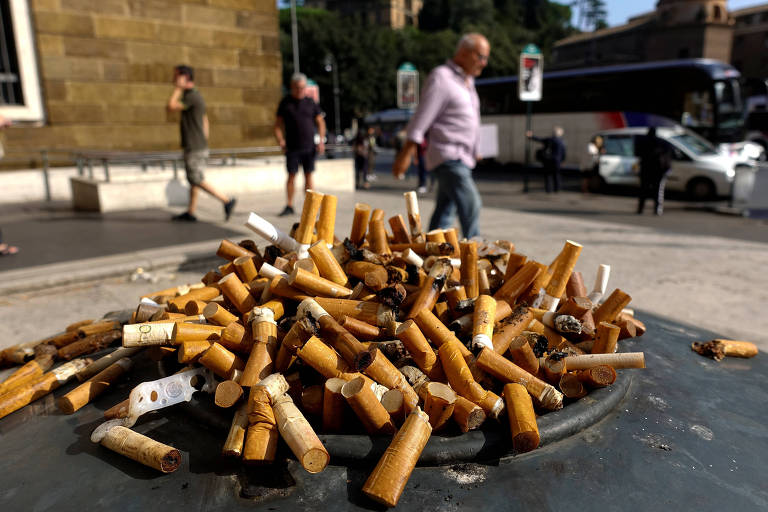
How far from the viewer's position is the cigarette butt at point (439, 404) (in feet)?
4.29

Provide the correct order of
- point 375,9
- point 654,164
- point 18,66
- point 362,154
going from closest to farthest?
point 18,66 < point 654,164 < point 362,154 < point 375,9

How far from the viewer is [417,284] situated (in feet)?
5.99

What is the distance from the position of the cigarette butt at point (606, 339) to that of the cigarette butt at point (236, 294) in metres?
1.06

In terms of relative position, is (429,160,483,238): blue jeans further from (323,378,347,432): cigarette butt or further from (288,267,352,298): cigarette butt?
(323,378,347,432): cigarette butt

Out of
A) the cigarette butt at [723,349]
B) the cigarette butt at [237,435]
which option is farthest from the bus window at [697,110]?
the cigarette butt at [237,435]

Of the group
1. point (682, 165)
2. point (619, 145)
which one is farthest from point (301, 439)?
point (619, 145)

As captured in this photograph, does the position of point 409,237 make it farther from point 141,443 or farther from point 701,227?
point 701,227

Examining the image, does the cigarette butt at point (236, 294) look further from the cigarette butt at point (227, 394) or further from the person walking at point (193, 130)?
the person walking at point (193, 130)

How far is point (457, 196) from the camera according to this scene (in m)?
4.24

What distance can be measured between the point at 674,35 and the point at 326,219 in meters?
59.4

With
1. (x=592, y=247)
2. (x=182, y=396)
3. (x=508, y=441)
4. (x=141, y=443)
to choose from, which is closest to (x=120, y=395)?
(x=182, y=396)

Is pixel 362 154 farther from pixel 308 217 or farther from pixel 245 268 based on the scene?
pixel 245 268

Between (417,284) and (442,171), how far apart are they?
8.38 feet

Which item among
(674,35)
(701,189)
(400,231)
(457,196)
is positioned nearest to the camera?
(400,231)
